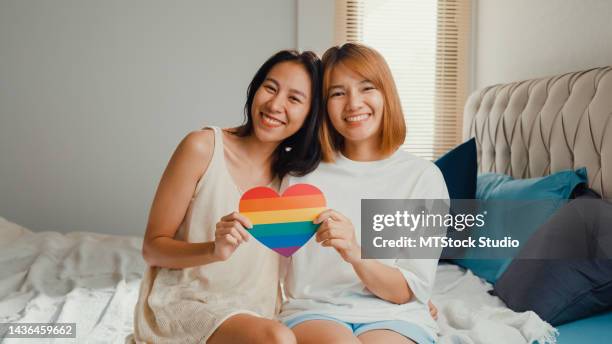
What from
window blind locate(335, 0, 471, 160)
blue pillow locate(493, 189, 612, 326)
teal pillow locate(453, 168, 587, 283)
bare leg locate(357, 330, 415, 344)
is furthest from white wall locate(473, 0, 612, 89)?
bare leg locate(357, 330, 415, 344)

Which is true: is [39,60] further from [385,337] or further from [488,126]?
[385,337]

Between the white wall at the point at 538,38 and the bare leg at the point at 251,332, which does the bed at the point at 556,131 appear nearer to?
the white wall at the point at 538,38

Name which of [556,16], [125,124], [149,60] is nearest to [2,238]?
[125,124]

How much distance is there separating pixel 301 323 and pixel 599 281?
88cm

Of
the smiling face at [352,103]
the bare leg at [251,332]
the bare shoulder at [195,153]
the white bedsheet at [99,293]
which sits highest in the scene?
the smiling face at [352,103]

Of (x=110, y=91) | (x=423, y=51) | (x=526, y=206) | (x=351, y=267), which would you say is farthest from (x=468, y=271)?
(x=110, y=91)

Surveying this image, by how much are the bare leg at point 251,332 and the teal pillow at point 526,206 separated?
3.73 feet

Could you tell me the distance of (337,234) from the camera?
1178mm

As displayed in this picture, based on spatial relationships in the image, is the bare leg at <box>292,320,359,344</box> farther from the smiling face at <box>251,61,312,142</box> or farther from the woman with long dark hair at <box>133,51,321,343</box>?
the smiling face at <box>251,61,312,142</box>

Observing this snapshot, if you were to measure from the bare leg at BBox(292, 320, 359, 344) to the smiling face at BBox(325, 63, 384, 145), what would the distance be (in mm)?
462

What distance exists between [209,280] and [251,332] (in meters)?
0.29

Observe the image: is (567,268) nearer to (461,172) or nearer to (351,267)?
(351,267)

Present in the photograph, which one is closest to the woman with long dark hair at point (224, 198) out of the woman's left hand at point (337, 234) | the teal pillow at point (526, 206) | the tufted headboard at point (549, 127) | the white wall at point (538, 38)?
the woman's left hand at point (337, 234)

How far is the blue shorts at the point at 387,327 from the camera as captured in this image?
4.13ft
